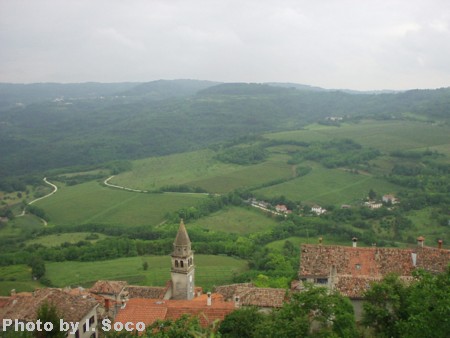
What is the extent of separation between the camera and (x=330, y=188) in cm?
12812

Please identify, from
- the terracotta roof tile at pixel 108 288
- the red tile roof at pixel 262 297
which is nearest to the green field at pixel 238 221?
the terracotta roof tile at pixel 108 288

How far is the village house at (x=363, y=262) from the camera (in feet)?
127

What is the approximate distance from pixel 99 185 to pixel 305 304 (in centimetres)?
13424

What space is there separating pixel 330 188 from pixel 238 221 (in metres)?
34.2

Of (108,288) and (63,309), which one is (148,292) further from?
(63,309)

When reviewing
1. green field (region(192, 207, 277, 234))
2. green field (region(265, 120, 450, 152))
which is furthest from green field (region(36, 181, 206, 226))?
green field (region(265, 120, 450, 152))

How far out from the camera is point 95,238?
98.5 metres

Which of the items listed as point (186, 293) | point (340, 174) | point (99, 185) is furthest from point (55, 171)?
point (186, 293)

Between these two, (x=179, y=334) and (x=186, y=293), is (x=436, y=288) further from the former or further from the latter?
(x=186, y=293)

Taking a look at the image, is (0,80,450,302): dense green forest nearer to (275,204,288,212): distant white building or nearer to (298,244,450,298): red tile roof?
(275,204,288,212): distant white building

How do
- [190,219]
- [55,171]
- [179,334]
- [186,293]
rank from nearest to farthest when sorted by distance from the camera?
[179,334] → [186,293] → [190,219] → [55,171]

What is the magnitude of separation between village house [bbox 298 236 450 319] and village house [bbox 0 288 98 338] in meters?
18.6

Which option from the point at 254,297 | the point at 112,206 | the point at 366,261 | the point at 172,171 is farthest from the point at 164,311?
the point at 172,171

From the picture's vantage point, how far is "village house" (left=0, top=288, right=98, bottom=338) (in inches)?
1455
